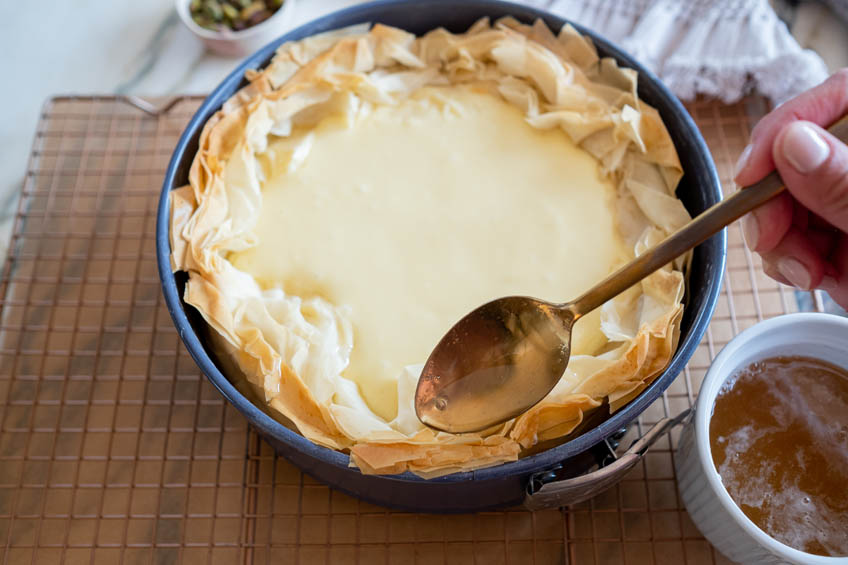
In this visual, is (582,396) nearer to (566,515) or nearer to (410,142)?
(566,515)

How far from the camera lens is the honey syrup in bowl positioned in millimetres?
798

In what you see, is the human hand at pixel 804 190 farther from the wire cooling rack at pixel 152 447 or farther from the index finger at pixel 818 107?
the wire cooling rack at pixel 152 447

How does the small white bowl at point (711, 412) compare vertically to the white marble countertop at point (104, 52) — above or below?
above

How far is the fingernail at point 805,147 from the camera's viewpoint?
65 centimetres

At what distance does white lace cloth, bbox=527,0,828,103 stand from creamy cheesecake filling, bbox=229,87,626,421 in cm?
33

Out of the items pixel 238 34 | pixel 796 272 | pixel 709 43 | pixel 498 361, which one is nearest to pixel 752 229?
pixel 796 272

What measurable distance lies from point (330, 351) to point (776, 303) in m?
0.64

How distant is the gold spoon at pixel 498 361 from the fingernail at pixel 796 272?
23 centimetres

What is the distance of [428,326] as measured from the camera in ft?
2.96

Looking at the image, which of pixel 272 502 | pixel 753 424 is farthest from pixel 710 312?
pixel 272 502

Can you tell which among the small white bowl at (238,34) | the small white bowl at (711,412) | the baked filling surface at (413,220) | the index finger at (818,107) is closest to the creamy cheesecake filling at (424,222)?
the baked filling surface at (413,220)

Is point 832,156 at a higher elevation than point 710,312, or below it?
higher

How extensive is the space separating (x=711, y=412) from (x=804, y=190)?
0.27 metres

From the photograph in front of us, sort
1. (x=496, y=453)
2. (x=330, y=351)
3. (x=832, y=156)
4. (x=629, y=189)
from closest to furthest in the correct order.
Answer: (x=832, y=156) < (x=496, y=453) < (x=330, y=351) < (x=629, y=189)
